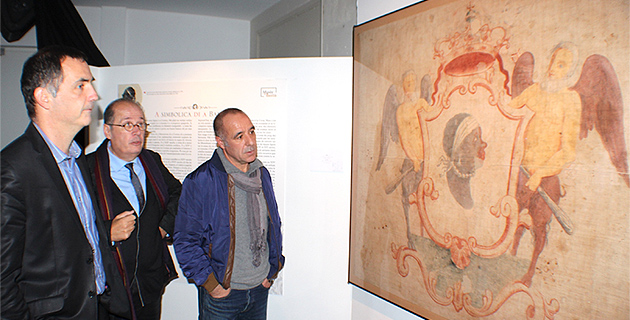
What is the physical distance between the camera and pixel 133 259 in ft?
7.02

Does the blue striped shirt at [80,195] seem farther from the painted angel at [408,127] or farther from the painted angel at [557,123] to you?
the painted angel at [557,123]

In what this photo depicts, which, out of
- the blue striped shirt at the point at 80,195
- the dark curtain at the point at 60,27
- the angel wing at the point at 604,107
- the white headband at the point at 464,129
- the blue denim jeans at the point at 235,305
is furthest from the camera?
the dark curtain at the point at 60,27

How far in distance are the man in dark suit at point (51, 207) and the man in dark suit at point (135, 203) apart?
1.36ft

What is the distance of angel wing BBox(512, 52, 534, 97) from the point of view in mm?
1498

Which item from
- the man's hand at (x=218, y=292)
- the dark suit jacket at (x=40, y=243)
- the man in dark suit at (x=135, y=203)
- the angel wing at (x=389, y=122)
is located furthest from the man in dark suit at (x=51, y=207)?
the angel wing at (x=389, y=122)

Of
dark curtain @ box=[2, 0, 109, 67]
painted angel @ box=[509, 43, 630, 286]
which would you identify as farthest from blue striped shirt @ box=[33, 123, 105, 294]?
dark curtain @ box=[2, 0, 109, 67]

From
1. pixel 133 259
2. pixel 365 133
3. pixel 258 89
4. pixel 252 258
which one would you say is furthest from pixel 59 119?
pixel 365 133

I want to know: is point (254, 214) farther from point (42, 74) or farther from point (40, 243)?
point (42, 74)

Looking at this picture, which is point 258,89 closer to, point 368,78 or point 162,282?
point 368,78

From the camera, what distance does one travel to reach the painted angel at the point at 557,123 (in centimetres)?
128

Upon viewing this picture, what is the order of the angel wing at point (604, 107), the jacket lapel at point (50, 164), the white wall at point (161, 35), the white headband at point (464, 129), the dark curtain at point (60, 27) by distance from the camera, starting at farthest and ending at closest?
the white wall at point (161, 35)
the dark curtain at point (60, 27)
the white headband at point (464, 129)
the jacket lapel at point (50, 164)
the angel wing at point (604, 107)

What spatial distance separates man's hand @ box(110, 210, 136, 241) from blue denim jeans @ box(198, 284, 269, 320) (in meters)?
0.62

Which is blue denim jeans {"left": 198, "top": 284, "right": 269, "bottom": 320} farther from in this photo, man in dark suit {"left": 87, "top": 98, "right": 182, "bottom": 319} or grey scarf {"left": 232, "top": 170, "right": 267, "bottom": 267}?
man in dark suit {"left": 87, "top": 98, "right": 182, "bottom": 319}

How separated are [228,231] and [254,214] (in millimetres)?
187
